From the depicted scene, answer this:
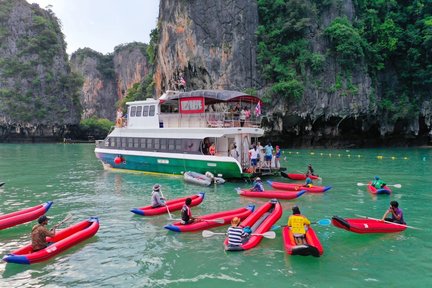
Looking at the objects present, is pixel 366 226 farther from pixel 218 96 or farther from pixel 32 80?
pixel 32 80

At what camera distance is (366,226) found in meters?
10.5

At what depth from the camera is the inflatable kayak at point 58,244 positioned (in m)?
8.65

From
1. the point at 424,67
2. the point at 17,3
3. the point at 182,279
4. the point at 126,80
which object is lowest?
the point at 182,279

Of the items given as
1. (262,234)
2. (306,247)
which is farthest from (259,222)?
(306,247)

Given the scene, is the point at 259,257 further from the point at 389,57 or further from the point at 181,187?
the point at 389,57

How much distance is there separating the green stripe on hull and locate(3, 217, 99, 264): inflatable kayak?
917cm

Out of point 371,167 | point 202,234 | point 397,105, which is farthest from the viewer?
point 397,105

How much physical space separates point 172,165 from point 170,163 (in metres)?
0.18

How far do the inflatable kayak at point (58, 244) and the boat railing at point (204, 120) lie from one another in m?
10.3

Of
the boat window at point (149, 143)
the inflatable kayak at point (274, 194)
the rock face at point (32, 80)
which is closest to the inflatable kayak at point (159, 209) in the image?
the inflatable kayak at point (274, 194)

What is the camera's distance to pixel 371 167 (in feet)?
84.4

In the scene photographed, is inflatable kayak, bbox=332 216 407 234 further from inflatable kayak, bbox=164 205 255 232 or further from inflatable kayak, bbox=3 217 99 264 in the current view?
inflatable kayak, bbox=3 217 99 264

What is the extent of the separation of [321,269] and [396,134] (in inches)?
1738

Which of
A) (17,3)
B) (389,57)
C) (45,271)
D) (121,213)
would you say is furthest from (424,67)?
(17,3)
